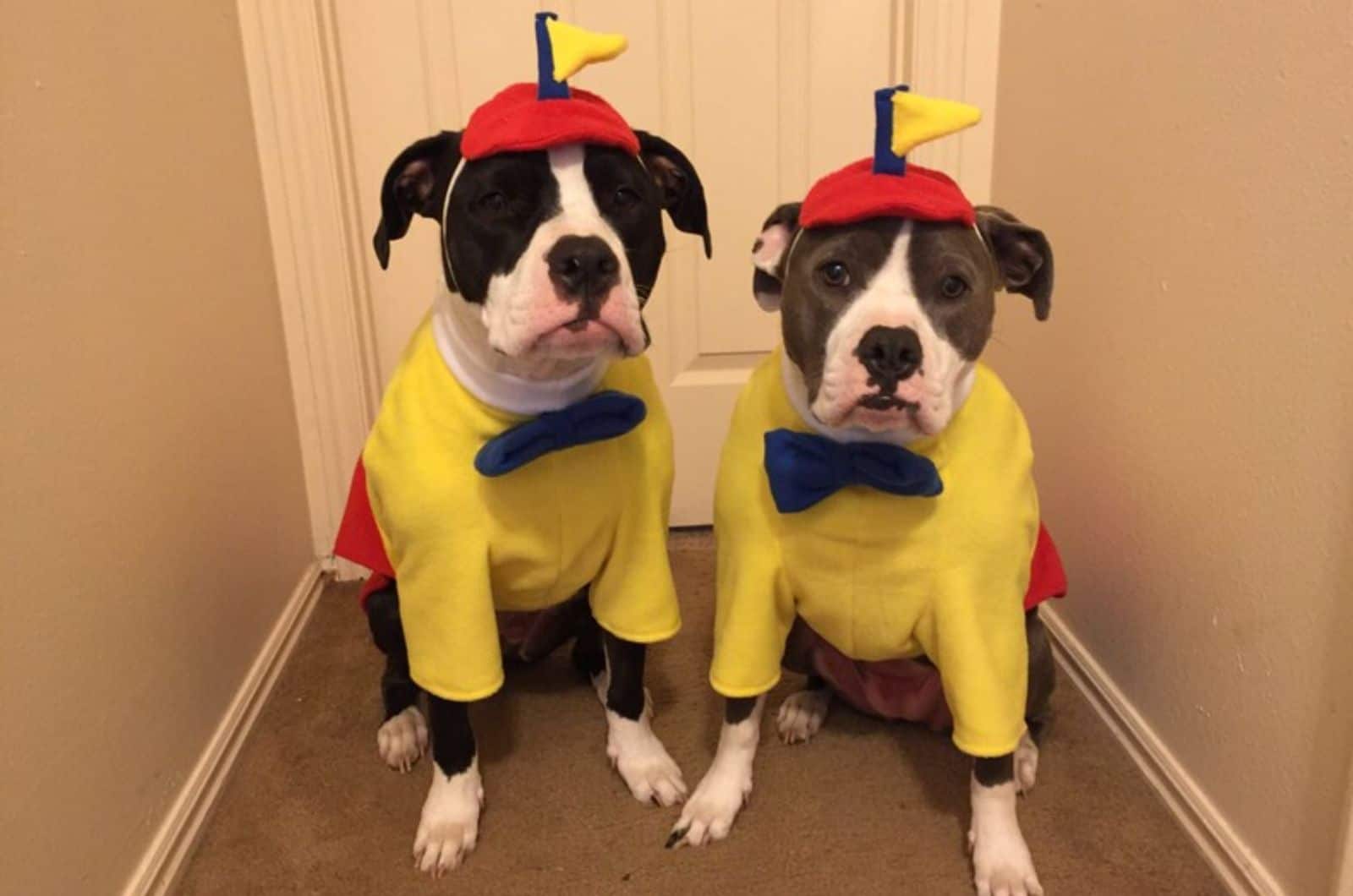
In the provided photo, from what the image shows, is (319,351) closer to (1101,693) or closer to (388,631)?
(388,631)

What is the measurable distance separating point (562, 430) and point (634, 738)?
52cm

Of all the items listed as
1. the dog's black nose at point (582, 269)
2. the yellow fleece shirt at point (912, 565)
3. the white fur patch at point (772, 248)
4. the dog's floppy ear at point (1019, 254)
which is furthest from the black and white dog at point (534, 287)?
the dog's floppy ear at point (1019, 254)

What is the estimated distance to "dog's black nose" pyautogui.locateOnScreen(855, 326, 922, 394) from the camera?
50.8 inches

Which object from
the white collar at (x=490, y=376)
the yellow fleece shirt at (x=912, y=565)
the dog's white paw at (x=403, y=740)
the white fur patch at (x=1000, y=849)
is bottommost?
the dog's white paw at (x=403, y=740)

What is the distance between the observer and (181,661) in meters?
1.68

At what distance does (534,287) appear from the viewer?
133 centimetres

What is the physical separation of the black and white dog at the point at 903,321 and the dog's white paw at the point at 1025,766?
11cm

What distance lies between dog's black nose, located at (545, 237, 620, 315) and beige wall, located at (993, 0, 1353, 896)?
2.59 feet

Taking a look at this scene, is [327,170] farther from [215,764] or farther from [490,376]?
[215,764]

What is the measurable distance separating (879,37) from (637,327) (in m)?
1.23

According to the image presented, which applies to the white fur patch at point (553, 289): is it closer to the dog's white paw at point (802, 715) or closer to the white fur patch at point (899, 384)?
the white fur patch at point (899, 384)

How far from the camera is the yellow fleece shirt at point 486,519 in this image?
4.95 feet

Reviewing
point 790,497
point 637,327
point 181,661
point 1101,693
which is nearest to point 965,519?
point 790,497

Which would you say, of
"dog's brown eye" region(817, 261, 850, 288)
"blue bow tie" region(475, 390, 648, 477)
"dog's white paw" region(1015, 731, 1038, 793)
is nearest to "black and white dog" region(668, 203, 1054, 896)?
"dog's brown eye" region(817, 261, 850, 288)
